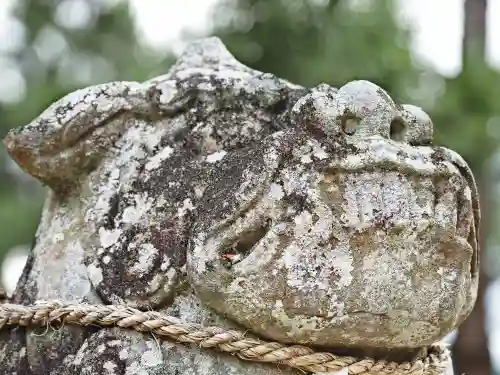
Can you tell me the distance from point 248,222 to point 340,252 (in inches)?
4.1

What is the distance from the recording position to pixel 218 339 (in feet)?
3.05

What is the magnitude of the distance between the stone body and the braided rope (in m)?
0.01

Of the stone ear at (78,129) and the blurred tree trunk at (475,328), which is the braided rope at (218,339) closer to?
the stone ear at (78,129)

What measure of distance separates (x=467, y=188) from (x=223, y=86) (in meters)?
0.34

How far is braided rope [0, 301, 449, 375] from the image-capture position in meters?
0.93

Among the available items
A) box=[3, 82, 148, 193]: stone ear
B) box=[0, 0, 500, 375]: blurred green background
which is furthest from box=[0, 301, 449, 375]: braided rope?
box=[0, 0, 500, 375]: blurred green background

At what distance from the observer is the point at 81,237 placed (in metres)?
1.08

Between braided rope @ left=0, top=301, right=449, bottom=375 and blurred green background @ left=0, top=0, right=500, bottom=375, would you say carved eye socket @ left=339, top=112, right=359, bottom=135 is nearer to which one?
braided rope @ left=0, top=301, right=449, bottom=375

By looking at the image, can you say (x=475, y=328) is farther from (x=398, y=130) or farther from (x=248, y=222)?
(x=248, y=222)

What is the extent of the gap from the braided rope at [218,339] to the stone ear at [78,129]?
20cm

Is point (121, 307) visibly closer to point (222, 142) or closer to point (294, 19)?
point (222, 142)

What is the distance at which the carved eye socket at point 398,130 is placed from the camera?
1014 millimetres

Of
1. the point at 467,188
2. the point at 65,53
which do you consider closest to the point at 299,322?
the point at 467,188

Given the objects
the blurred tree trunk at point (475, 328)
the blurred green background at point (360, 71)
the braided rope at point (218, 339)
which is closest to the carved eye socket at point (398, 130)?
the braided rope at point (218, 339)
